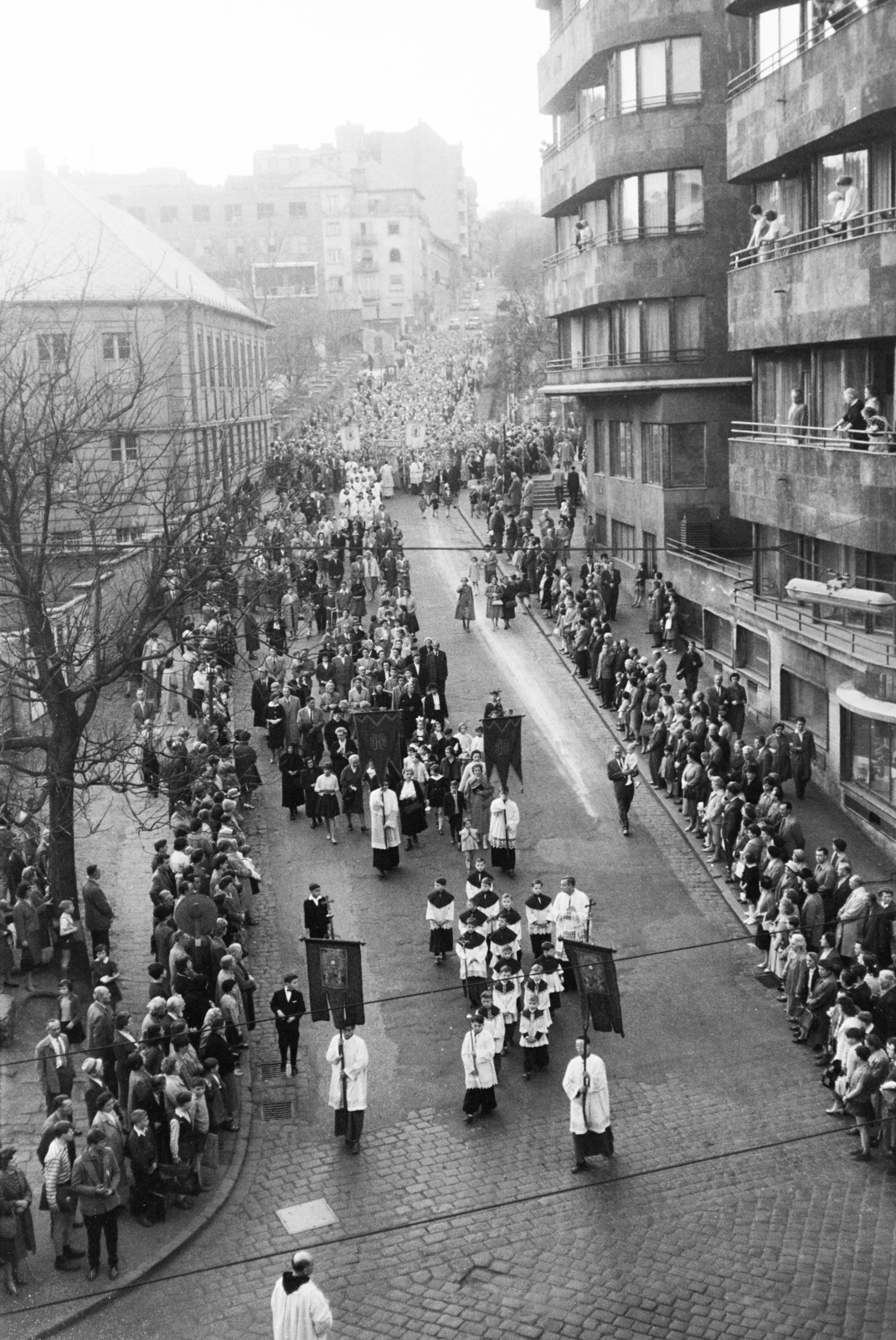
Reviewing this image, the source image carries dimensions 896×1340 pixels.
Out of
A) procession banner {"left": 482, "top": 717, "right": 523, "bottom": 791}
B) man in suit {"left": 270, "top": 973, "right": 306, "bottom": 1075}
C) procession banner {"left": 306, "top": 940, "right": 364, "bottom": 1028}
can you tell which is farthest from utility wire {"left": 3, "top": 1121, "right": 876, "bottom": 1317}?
procession banner {"left": 482, "top": 717, "right": 523, "bottom": 791}

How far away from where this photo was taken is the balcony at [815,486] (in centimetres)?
2555

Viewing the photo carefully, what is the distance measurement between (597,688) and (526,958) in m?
13.3

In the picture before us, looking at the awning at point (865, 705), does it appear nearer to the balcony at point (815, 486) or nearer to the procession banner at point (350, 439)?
the balcony at point (815, 486)

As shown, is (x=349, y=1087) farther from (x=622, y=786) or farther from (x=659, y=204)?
(x=659, y=204)

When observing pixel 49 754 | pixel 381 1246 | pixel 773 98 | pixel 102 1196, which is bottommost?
pixel 381 1246

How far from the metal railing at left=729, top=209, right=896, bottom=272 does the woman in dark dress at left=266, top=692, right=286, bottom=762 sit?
13092 mm

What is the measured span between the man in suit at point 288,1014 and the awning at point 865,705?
418 inches

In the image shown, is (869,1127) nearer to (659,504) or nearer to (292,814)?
(292,814)

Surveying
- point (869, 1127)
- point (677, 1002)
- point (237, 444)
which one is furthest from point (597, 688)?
point (237, 444)

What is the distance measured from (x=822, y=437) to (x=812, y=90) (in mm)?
6238

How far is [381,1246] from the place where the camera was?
1477 cm

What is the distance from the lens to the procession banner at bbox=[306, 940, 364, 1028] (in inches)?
664

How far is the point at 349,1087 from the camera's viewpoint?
16547 mm

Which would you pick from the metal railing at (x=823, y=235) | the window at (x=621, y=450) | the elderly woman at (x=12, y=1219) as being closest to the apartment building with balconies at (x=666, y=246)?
the window at (x=621, y=450)
